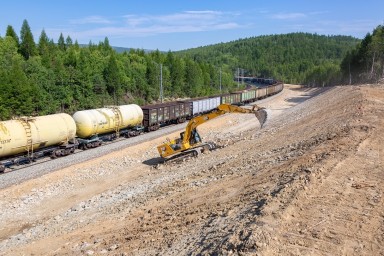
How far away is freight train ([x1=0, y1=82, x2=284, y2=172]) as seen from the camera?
22.8 metres

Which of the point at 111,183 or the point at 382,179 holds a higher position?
the point at 382,179

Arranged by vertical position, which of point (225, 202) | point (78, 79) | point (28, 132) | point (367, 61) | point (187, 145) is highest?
point (367, 61)

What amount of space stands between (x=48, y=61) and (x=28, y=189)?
37.1m

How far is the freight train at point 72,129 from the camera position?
2281 cm

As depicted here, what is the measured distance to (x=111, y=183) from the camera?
22.5 m

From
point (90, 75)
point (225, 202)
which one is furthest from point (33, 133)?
point (90, 75)

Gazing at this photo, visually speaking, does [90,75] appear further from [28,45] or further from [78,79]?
[28,45]

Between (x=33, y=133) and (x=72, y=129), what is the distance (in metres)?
3.64

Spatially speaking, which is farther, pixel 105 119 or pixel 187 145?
pixel 105 119

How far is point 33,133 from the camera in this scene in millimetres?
23594

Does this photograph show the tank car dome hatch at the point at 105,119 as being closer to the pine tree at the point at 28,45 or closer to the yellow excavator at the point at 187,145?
the yellow excavator at the point at 187,145

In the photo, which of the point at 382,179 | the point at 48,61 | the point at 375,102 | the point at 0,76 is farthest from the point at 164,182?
the point at 48,61

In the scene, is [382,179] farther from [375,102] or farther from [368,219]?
[375,102]

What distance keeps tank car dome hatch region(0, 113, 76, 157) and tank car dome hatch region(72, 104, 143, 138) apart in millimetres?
1222
